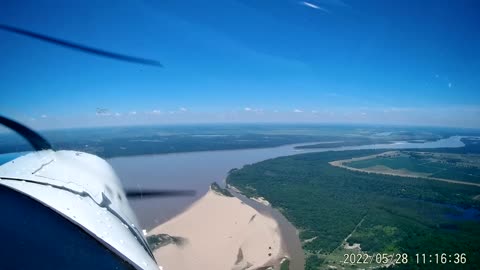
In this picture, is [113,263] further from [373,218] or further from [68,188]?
[373,218]

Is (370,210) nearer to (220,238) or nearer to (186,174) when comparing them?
(220,238)

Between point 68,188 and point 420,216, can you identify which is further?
point 420,216

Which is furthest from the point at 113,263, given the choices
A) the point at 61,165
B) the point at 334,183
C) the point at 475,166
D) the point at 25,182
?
the point at 475,166
